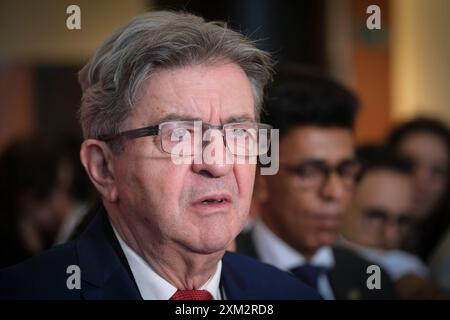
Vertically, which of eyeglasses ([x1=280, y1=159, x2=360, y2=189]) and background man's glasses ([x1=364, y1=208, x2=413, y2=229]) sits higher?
eyeglasses ([x1=280, y1=159, x2=360, y2=189])

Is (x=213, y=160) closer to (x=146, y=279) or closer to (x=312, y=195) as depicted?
(x=146, y=279)

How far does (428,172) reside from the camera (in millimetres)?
2484

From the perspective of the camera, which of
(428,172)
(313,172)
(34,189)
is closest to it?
(313,172)

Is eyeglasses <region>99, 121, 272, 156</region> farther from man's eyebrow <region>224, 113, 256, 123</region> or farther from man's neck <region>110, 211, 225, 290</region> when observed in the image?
man's neck <region>110, 211, 225, 290</region>

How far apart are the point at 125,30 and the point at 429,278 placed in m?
1.06

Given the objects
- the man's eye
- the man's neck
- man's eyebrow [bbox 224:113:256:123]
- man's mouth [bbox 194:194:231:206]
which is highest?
man's eyebrow [bbox 224:113:256:123]

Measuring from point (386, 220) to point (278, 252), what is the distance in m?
0.52

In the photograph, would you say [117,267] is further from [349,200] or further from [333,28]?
[333,28]

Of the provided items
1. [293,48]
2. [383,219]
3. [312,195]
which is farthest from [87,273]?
[383,219]

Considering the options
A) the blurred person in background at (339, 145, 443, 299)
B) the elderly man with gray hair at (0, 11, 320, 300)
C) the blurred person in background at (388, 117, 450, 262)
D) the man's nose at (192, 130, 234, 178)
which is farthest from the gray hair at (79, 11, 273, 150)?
the blurred person in background at (388, 117, 450, 262)

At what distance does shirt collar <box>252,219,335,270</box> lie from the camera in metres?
1.49

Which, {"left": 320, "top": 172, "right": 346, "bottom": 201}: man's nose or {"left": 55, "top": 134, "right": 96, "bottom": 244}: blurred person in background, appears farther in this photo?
{"left": 55, "top": 134, "right": 96, "bottom": 244}: blurred person in background

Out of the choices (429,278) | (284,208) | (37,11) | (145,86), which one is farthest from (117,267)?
(429,278)

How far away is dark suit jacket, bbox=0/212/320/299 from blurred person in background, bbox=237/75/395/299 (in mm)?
197
